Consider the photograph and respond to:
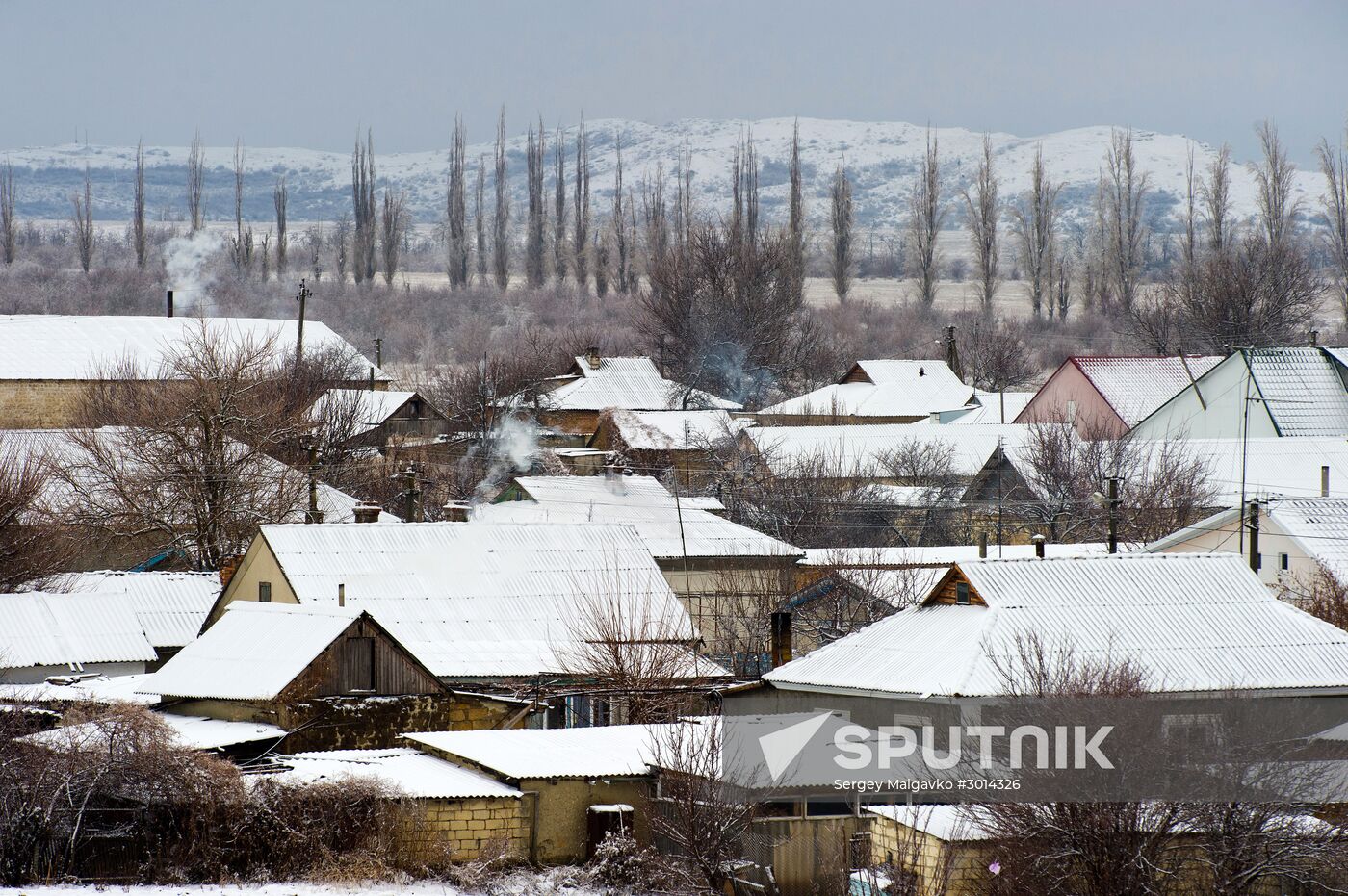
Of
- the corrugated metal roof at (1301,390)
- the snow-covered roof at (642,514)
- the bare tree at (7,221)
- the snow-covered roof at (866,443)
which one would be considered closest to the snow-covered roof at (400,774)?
the snow-covered roof at (642,514)

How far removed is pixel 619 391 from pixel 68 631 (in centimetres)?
3659

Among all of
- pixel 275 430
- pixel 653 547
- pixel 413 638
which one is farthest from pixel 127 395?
pixel 413 638

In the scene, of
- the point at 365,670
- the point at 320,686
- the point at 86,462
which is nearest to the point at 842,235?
the point at 86,462

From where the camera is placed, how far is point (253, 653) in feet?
68.5

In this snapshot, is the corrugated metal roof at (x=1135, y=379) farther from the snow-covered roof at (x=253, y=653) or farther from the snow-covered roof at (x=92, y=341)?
the snow-covered roof at (x=253, y=653)

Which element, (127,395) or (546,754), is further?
(127,395)

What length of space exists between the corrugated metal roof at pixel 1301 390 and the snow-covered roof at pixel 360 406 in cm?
2521

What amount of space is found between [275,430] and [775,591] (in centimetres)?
1397

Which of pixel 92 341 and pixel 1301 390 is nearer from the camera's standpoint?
pixel 1301 390

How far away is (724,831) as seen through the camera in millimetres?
15617

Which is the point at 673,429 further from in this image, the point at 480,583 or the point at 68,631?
→ the point at 68,631

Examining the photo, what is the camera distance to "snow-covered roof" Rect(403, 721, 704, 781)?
17.1 meters

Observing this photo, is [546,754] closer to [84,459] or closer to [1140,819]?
[1140,819]

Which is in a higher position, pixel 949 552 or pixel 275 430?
pixel 275 430
